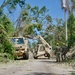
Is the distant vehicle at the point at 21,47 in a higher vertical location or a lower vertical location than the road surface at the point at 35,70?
higher

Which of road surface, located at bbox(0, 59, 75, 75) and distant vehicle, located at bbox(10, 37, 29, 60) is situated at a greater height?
distant vehicle, located at bbox(10, 37, 29, 60)

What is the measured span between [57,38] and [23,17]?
18100mm

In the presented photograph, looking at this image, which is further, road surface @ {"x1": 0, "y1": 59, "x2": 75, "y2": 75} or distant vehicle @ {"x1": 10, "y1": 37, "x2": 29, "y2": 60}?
distant vehicle @ {"x1": 10, "y1": 37, "x2": 29, "y2": 60}

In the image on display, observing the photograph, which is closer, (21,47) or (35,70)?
(35,70)

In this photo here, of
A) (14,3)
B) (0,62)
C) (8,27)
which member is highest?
(14,3)

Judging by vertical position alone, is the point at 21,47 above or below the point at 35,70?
above

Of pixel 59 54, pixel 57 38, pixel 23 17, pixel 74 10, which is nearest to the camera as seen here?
pixel 59 54

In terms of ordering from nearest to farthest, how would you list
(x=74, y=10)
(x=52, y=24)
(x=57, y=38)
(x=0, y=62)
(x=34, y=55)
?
(x=0, y=62) < (x=74, y=10) < (x=34, y=55) < (x=52, y=24) < (x=57, y=38)

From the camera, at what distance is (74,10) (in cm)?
2919

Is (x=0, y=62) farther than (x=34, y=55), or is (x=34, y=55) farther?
(x=34, y=55)

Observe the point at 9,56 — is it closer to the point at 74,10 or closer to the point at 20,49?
the point at 20,49

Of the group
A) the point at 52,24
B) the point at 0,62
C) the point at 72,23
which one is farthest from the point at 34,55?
the point at 52,24

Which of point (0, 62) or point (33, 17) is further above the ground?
point (33, 17)

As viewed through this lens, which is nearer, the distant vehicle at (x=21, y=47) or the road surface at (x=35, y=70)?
the road surface at (x=35, y=70)
